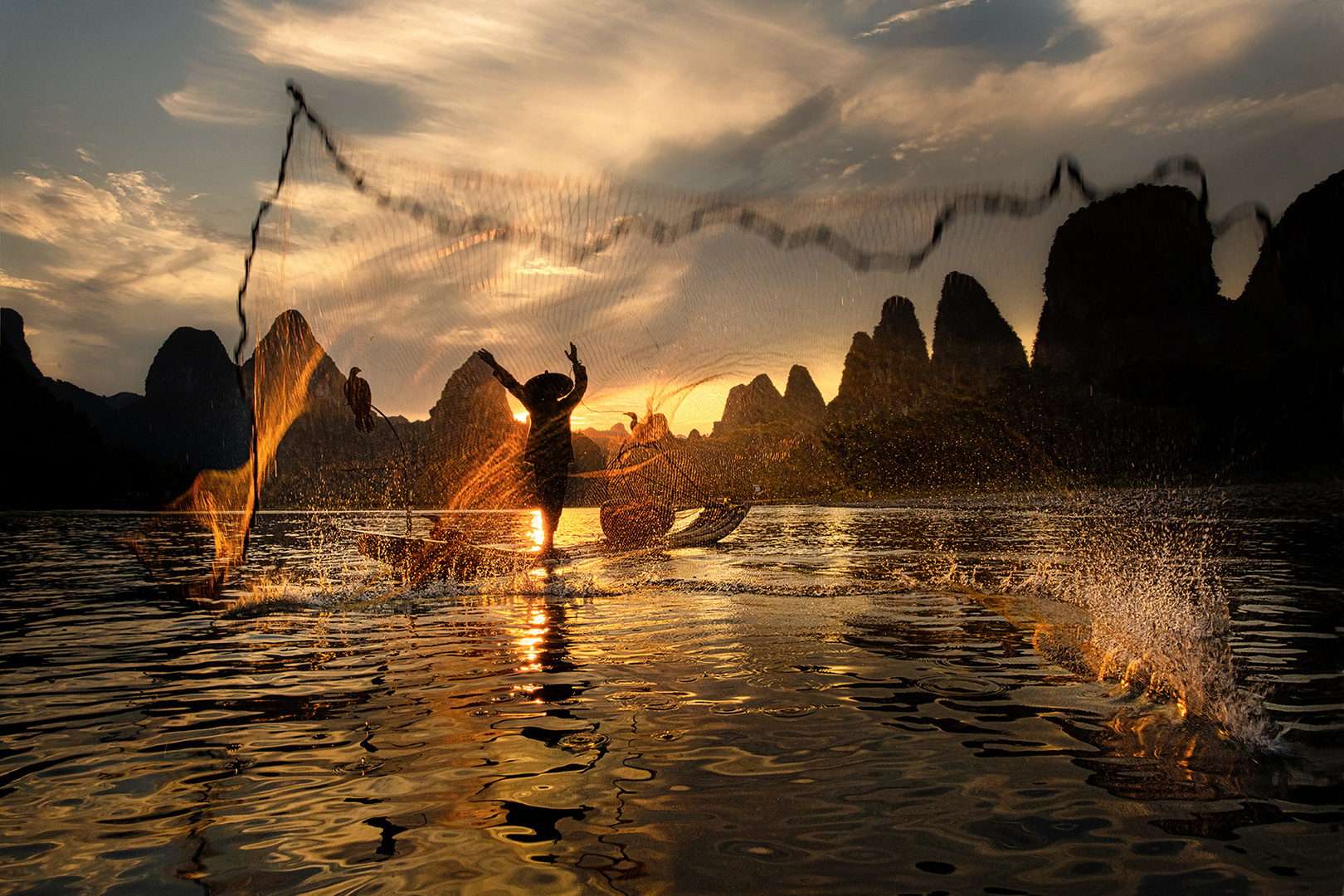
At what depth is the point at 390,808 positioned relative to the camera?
525 cm

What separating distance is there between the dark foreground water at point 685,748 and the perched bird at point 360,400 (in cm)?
398

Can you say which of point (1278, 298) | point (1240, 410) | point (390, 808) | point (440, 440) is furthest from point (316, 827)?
point (1278, 298)

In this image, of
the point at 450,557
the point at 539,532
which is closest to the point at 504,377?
the point at 450,557

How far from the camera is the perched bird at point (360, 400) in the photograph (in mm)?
15953

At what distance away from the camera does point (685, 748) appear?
6.37 meters

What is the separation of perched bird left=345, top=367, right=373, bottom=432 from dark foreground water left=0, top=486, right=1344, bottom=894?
157 inches

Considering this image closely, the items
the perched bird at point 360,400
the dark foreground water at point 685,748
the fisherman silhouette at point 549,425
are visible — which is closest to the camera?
the dark foreground water at point 685,748

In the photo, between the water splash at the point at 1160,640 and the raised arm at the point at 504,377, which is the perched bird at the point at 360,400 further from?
the water splash at the point at 1160,640

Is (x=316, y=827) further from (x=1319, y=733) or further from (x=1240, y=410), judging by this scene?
(x=1240, y=410)

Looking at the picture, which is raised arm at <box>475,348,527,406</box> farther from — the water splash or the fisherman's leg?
the water splash

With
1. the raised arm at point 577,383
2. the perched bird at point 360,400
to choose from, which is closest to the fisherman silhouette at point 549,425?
the raised arm at point 577,383

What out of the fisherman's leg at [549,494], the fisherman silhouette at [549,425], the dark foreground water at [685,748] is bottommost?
the dark foreground water at [685,748]

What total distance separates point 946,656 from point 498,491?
17264 mm

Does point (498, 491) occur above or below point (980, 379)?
below
